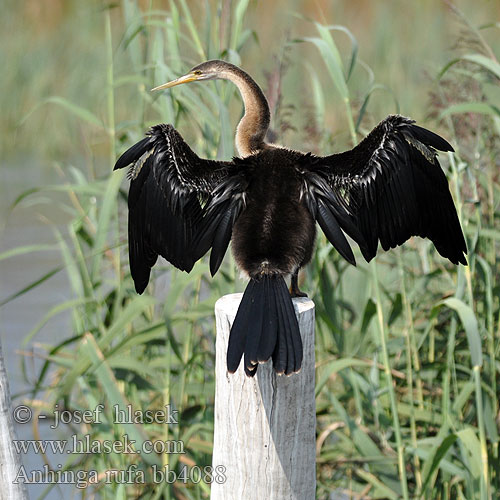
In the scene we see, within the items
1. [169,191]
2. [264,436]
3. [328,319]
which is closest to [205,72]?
[169,191]

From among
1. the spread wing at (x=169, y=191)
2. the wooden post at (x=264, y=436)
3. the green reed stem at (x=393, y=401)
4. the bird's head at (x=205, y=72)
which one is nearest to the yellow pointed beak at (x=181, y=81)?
the bird's head at (x=205, y=72)

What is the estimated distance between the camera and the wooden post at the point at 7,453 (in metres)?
1.70

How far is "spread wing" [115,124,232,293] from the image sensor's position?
226 cm

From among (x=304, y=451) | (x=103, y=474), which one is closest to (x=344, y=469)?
(x=103, y=474)

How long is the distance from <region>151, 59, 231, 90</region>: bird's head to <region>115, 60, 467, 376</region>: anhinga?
17.4 inches

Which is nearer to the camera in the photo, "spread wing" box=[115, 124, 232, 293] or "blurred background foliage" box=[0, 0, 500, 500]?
"spread wing" box=[115, 124, 232, 293]

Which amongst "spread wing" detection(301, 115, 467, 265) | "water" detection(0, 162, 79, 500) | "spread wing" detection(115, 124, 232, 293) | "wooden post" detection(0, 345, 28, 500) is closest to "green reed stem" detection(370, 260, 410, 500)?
"spread wing" detection(301, 115, 467, 265)

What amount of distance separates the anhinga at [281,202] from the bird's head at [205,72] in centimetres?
44

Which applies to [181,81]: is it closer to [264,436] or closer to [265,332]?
[265,332]

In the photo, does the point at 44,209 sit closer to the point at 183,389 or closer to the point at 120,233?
the point at 120,233

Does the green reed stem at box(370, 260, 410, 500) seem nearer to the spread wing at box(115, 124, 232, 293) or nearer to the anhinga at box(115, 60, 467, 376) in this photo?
the anhinga at box(115, 60, 467, 376)

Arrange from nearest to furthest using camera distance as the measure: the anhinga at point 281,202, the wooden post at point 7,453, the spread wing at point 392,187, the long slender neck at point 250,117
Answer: the wooden post at point 7,453 → the anhinga at point 281,202 → the spread wing at point 392,187 → the long slender neck at point 250,117

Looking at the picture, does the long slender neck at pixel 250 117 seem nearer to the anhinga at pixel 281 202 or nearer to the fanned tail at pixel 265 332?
the anhinga at pixel 281 202

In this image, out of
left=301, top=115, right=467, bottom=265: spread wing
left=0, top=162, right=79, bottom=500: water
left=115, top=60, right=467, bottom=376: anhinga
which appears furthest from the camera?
left=0, top=162, right=79, bottom=500: water
